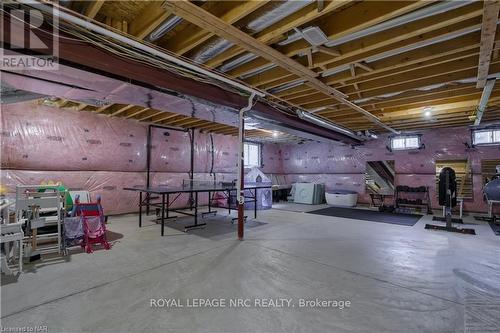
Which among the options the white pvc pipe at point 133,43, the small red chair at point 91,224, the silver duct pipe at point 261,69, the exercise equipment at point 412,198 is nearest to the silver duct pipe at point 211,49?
the white pvc pipe at point 133,43

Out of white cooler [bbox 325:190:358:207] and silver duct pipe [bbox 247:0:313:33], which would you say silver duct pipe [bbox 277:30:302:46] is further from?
white cooler [bbox 325:190:358:207]

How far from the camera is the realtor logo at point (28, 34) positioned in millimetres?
1929

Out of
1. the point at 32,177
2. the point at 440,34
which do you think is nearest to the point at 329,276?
the point at 440,34

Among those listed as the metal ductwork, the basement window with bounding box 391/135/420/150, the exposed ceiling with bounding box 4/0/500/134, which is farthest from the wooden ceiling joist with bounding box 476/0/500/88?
the basement window with bounding box 391/135/420/150

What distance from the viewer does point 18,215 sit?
2910 millimetres

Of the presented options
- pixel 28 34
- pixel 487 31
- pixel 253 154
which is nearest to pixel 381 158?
pixel 253 154

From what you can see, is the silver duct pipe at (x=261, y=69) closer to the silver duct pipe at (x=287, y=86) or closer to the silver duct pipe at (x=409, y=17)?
the silver duct pipe at (x=287, y=86)

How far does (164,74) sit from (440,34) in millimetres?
A: 3128

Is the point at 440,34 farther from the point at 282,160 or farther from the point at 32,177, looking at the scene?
the point at 282,160

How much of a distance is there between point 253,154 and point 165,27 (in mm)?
7837

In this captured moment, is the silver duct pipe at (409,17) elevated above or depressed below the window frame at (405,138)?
above

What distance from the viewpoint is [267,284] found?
2.37 m

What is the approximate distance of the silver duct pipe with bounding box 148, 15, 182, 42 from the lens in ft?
7.72

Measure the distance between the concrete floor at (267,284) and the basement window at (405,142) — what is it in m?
4.35
